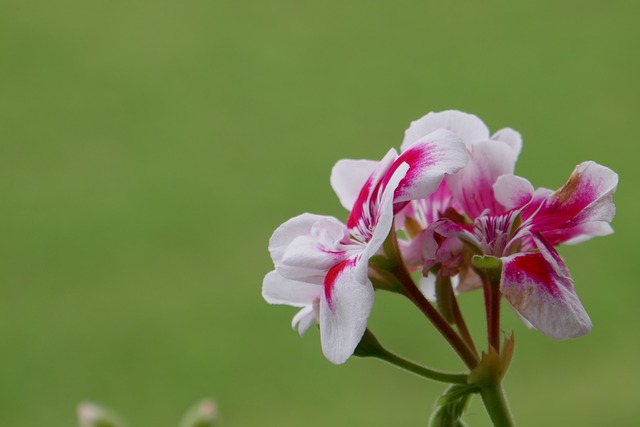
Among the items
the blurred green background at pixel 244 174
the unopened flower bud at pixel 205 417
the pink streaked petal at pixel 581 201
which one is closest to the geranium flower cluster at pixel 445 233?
the pink streaked petal at pixel 581 201

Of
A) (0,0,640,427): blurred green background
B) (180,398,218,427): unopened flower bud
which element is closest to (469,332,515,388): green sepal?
(180,398,218,427): unopened flower bud

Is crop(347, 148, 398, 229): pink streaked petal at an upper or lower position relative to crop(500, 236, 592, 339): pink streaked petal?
upper

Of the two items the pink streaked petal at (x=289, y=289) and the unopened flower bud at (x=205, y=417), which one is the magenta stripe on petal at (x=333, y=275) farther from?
the unopened flower bud at (x=205, y=417)

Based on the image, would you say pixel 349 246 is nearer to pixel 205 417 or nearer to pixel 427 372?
pixel 427 372

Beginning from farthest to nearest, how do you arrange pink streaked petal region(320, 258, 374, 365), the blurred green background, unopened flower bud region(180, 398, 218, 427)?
the blurred green background, unopened flower bud region(180, 398, 218, 427), pink streaked petal region(320, 258, 374, 365)

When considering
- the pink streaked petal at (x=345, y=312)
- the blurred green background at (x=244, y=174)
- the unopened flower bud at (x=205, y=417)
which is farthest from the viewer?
the blurred green background at (x=244, y=174)

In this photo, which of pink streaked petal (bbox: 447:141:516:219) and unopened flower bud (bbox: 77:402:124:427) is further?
unopened flower bud (bbox: 77:402:124:427)

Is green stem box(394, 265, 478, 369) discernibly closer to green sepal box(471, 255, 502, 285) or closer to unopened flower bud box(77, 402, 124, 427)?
green sepal box(471, 255, 502, 285)
